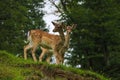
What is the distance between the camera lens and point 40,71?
13.5m

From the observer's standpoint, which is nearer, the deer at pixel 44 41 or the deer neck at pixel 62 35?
the deer neck at pixel 62 35

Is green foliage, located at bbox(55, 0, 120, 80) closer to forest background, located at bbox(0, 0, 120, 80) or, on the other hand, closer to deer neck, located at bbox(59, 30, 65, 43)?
forest background, located at bbox(0, 0, 120, 80)

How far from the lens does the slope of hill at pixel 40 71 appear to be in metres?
12.8

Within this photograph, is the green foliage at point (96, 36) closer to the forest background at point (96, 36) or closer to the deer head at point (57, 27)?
the forest background at point (96, 36)

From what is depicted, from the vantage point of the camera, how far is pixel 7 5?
36469mm

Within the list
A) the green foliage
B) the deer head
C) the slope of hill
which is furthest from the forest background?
the slope of hill

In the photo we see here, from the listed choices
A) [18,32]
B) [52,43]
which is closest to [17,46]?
[18,32]

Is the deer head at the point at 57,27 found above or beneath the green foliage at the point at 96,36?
above

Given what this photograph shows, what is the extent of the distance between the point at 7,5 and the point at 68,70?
22301mm

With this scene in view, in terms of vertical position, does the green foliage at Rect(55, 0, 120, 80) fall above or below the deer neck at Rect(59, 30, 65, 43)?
below

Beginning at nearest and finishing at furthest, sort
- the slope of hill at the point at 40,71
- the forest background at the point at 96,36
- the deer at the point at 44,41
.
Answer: the slope of hill at the point at 40,71, the deer at the point at 44,41, the forest background at the point at 96,36

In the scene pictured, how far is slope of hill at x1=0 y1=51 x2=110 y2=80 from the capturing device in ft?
42.1

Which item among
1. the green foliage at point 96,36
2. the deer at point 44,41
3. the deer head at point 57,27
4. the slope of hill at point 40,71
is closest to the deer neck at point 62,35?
the deer at point 44,41

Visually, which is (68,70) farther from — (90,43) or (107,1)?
(107,1)
